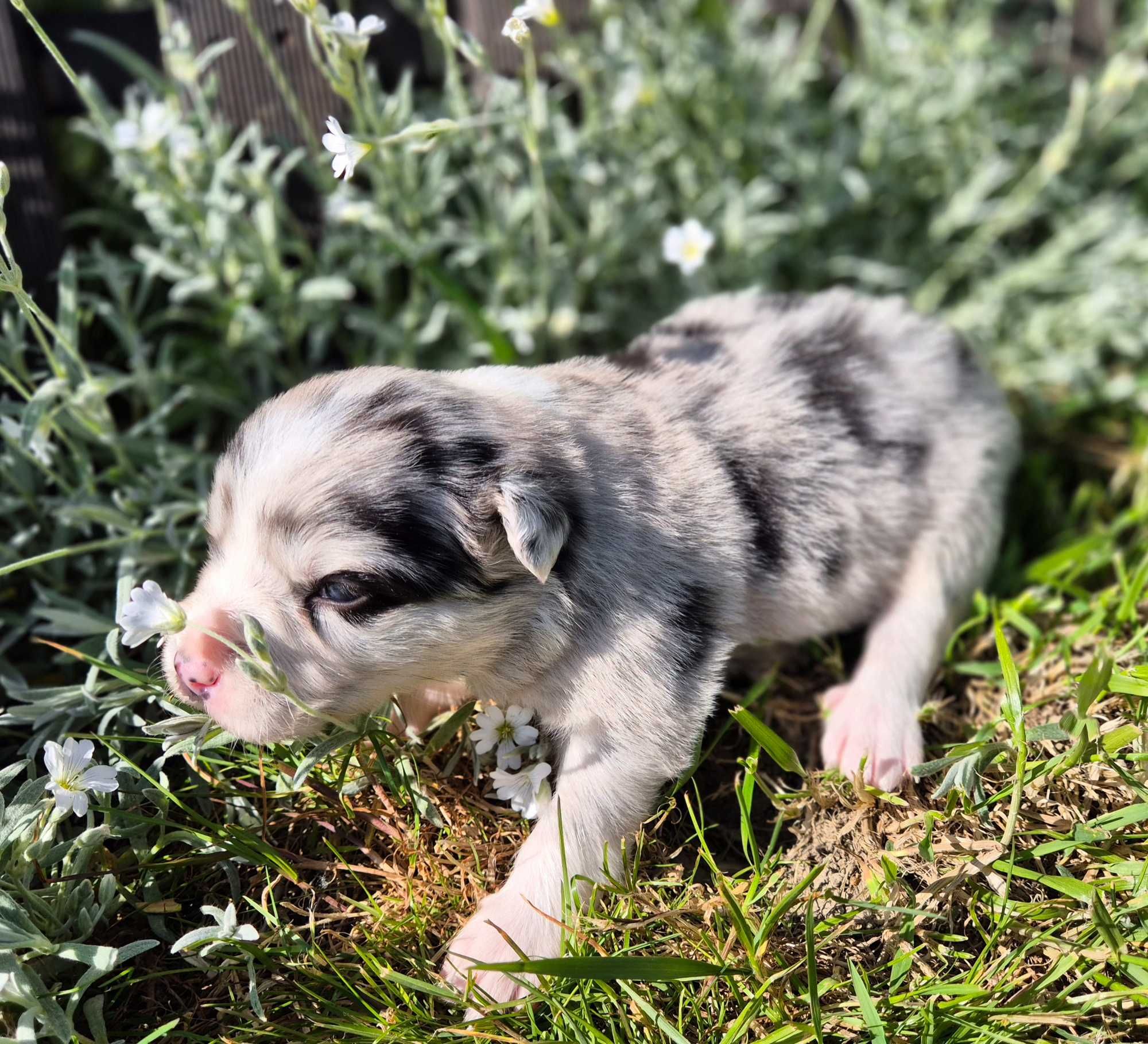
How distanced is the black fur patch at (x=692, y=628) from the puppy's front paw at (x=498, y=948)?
737 mm

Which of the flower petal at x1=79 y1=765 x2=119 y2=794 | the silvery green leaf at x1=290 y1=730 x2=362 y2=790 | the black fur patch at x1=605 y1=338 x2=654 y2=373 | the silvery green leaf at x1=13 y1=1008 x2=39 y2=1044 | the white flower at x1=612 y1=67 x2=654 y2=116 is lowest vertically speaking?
the silvery green leaf at x1=13 y1=1008 x2=39 y2=1044

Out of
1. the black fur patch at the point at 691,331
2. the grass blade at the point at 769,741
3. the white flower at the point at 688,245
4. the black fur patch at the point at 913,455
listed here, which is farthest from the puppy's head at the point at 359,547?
the white flower at the point at 688,245

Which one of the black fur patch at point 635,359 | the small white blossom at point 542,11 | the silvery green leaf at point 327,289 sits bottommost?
the black fur patch at point 635,359

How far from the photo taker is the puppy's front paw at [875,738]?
3027mm

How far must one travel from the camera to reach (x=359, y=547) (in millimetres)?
2396

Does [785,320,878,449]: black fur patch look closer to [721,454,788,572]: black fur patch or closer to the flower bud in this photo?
[721,454,788,572]: black fur patch

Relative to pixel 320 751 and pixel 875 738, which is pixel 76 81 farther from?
pixel 875 738

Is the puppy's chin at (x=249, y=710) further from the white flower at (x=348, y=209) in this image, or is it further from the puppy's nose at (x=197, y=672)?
the white flower at (x=348, y=209)

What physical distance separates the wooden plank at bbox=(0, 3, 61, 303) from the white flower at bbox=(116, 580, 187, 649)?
200 cm

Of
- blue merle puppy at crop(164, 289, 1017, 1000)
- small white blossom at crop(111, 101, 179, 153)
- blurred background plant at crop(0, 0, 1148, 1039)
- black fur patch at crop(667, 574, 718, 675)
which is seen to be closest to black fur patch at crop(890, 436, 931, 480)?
blue merle puppy at crop(164, 289, 1017, 1000)

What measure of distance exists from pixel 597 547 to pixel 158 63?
2969 millimetres

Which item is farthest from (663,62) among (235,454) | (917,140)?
(235,454)

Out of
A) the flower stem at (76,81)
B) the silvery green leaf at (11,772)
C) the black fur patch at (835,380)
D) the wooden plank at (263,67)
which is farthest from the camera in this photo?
the wooden plank at (263,67)

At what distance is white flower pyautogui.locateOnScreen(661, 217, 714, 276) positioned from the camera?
3.85 metres
